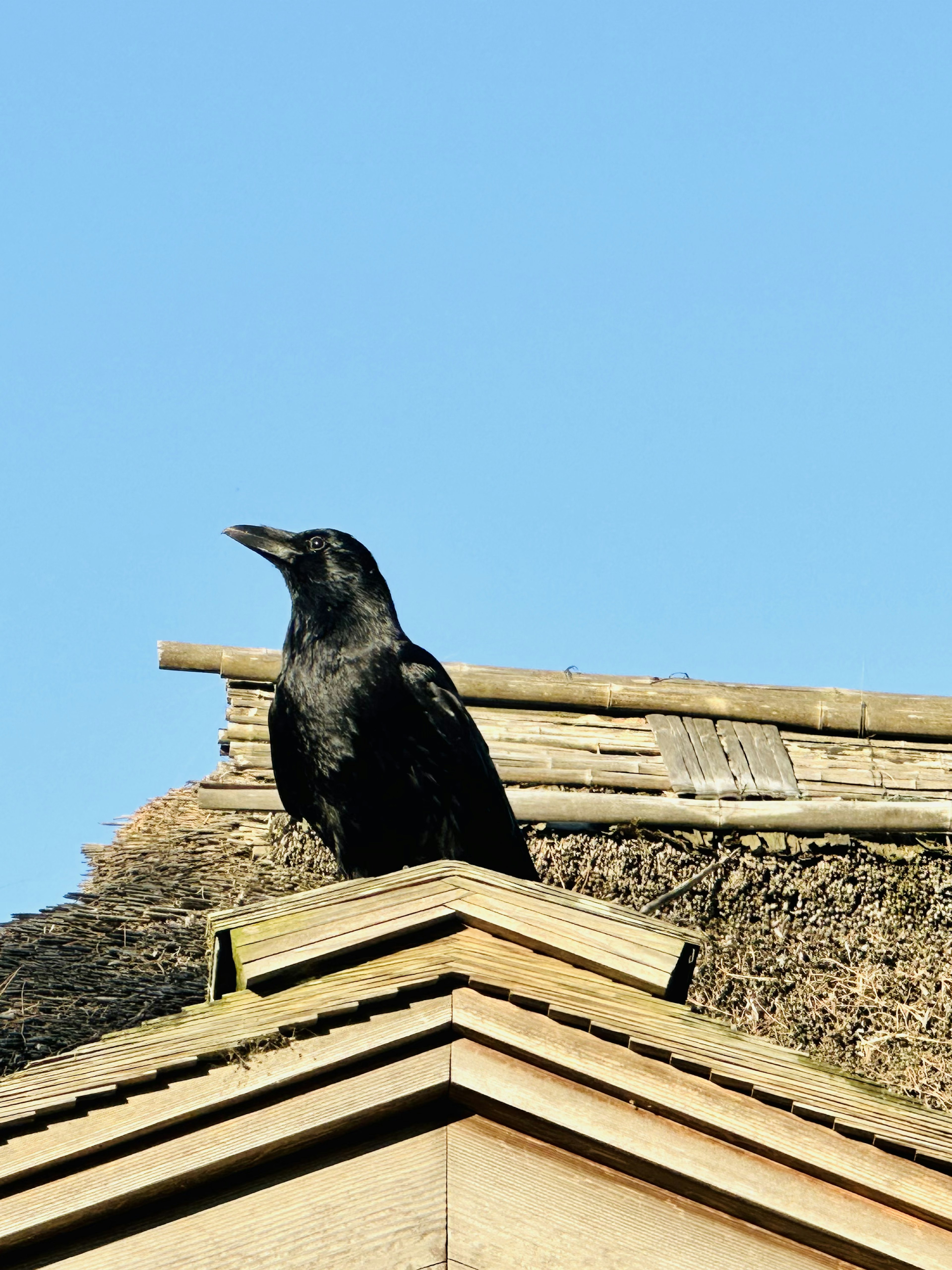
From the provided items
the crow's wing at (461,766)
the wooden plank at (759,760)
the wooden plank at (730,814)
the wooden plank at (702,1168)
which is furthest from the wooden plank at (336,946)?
the wooden plank at (759,760)

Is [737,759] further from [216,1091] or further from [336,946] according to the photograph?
[216,1091]

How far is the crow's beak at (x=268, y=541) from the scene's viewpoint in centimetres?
602

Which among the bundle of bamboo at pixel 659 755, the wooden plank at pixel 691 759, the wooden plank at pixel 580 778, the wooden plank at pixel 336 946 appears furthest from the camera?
the wooden plank at pixel 691 759

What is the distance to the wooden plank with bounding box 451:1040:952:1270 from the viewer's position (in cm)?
272

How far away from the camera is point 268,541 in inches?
240

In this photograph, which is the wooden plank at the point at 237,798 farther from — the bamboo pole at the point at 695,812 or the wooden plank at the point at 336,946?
the wooden plank at the point at 336,946

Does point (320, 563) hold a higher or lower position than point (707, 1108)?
higher

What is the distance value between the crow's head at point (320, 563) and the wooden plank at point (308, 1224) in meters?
3.08

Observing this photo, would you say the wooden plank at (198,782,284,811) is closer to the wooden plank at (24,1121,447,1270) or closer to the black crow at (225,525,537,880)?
the black crow at (225,525,537,880)

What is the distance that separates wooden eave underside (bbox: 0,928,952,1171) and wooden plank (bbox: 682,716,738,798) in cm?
489

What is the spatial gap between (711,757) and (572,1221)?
541cm

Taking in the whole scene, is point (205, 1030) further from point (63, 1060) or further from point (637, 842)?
point (637, 842)

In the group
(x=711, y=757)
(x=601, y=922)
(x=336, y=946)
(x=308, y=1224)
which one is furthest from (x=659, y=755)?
(x=308, y=1224)

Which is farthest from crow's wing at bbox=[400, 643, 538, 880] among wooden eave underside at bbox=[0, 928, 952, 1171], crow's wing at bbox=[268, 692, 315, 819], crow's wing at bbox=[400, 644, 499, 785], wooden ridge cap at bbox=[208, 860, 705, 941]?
wooden eave underside at bbox=[0, 928, 952, 1171]
